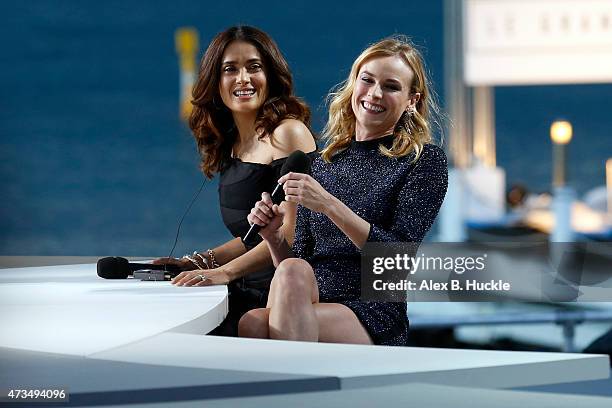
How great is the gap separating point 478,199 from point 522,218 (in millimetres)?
481

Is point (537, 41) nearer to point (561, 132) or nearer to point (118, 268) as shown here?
point (561, 132)

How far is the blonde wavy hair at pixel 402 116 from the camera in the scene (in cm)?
167

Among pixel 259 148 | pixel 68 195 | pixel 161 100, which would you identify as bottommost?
pixel 259 148

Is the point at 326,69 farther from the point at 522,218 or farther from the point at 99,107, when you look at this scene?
the point at 522,218

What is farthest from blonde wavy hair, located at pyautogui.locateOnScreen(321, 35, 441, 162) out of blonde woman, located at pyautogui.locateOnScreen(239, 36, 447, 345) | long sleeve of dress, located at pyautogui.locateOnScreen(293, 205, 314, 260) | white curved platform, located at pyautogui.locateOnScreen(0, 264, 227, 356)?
white curved platform, located at pyautogui.locateOnScreen(0, 264, 227, 356)

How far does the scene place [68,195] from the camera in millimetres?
7684

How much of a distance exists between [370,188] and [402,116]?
15cm

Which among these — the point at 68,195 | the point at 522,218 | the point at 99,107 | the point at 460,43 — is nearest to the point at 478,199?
the point at 522,218

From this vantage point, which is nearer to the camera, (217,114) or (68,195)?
(217,114)

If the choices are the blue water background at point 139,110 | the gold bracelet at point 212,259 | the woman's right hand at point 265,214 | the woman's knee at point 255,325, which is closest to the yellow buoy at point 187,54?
the blue water background at point 139,110

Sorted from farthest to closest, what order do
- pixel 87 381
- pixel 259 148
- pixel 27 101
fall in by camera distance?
pixel 27 101 < pixel 259 148 < pixel 87 381

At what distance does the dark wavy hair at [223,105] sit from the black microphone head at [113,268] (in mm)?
273

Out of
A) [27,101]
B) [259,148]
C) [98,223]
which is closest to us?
[259,148]

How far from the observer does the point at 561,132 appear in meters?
8.85
